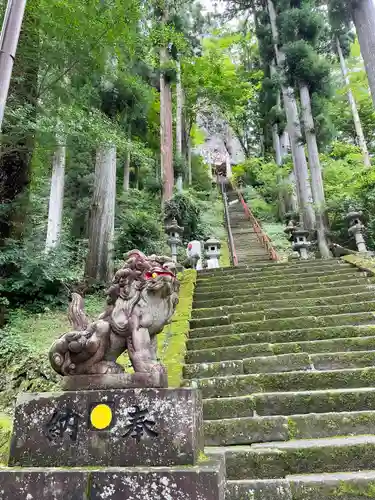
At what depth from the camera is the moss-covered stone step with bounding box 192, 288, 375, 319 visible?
5633mm

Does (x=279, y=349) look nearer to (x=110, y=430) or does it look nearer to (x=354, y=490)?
(x=354, y=490)

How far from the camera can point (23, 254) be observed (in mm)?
6895

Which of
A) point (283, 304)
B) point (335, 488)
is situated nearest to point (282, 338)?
point (283, 304)

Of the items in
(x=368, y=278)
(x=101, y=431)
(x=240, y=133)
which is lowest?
(x=101, y=431)

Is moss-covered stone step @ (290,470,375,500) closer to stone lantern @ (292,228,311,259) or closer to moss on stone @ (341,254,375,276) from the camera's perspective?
moss on stone @ (341,254,375,276)

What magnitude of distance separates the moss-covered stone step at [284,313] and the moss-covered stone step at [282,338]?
1.66 feet

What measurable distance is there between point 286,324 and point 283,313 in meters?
0.39

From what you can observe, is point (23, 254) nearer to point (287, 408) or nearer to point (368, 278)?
point (287, 408)

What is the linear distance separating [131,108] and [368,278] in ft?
22.2

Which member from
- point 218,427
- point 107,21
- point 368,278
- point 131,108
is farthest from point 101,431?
point 131,108

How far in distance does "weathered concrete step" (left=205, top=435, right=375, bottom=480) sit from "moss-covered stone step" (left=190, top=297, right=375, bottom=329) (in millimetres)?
2624

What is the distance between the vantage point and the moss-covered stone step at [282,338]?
4418 mm

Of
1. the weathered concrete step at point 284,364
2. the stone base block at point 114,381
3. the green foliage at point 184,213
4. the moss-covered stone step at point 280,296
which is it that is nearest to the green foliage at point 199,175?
the green foliage at point 184,213

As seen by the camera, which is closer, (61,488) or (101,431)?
(61,488)
